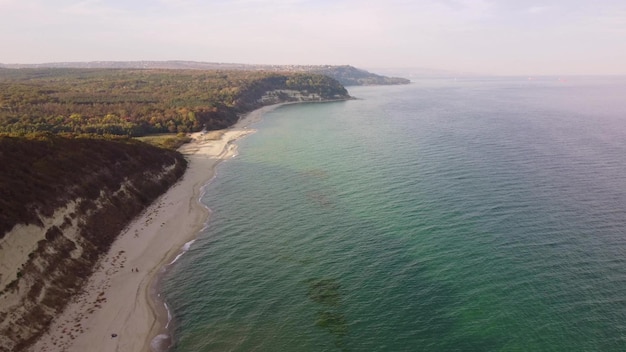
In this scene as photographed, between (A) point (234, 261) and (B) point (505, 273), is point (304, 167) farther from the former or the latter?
(B) point (505, 273)

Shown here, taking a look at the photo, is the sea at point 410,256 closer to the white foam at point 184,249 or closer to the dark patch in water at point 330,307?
the dark patch in water at point 330,307

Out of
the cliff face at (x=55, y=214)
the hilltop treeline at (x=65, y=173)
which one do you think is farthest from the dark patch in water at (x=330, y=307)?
the hilltop treeline at (x=65, y=173)

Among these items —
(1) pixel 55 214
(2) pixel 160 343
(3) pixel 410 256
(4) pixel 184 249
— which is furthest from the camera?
(4) pixel 184 249

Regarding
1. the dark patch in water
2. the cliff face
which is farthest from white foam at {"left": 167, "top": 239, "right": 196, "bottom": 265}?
the dark patch in water

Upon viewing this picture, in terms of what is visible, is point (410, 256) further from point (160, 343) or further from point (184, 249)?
point (184, 249)

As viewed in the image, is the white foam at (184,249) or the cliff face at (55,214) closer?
the cliff face at (55,214)

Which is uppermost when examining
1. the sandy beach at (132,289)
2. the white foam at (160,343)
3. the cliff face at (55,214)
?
the cliff face at (55,214)

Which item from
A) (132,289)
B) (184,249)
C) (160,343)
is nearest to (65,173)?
(184,249)
